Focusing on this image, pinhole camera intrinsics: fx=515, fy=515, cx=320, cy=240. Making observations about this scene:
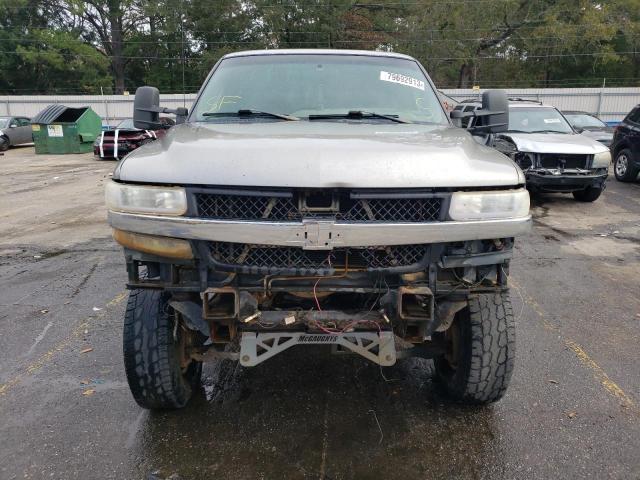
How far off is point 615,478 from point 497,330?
0.85m

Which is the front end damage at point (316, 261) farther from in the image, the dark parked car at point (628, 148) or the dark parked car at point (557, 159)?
the dark parked car at point (628, 148)

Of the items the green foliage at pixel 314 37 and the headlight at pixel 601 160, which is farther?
the green foliage at pixel 314 37

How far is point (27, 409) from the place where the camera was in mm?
3012

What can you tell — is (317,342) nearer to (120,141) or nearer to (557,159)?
(557,159)

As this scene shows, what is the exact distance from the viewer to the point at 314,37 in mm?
36281

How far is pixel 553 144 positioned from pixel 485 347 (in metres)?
6.87

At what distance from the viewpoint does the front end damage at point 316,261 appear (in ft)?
7.45

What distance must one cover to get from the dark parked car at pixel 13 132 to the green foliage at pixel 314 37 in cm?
1537

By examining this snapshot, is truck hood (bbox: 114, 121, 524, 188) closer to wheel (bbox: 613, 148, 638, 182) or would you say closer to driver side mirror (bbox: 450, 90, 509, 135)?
driver side mirror (bbox: 450, 90, 509, 135)

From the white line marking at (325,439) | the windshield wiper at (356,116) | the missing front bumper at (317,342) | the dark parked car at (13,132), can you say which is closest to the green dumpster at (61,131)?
the dark parked car at (13,132)

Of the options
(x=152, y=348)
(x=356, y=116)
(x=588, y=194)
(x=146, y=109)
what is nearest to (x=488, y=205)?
(x=356, y=116)

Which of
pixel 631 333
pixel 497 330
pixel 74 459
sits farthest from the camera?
pixel 631 333

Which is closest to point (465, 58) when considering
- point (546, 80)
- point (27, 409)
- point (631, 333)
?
point (546, 80)

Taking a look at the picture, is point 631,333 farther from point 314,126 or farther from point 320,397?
point 314,126
